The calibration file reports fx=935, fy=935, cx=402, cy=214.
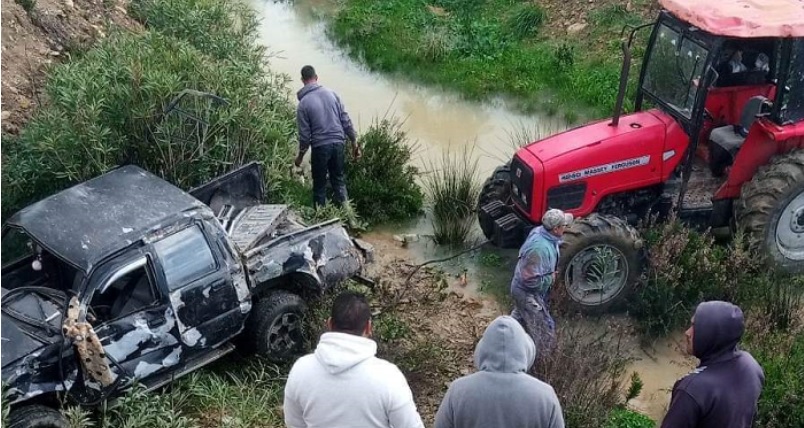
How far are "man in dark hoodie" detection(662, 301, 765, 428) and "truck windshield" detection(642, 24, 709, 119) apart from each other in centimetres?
350

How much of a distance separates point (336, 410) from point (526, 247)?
9.42ft

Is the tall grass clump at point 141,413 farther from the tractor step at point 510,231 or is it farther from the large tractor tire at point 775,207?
the large tractor tire at point 775,207

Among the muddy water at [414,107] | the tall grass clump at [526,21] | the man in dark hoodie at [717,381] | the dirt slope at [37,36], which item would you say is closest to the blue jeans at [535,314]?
the man in dark hoodie at [717,381]

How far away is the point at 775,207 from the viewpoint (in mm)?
7723

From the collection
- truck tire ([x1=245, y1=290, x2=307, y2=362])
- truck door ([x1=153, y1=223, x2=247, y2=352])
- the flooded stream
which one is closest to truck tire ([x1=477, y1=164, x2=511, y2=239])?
the flooded stream

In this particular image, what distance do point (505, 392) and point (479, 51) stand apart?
10378 mm

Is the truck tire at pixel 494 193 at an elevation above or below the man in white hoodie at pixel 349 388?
below

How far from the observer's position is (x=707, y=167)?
8250mm

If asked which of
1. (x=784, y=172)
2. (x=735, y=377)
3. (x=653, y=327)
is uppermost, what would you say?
(x=735, y=377)

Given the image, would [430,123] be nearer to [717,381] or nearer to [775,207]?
[775,207]

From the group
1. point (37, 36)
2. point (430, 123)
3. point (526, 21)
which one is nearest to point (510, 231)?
point (430, 123)

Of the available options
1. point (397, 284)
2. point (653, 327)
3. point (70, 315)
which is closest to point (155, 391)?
point (70, 315)

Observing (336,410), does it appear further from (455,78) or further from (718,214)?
(455,78)

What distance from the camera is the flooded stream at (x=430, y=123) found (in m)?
7.50
